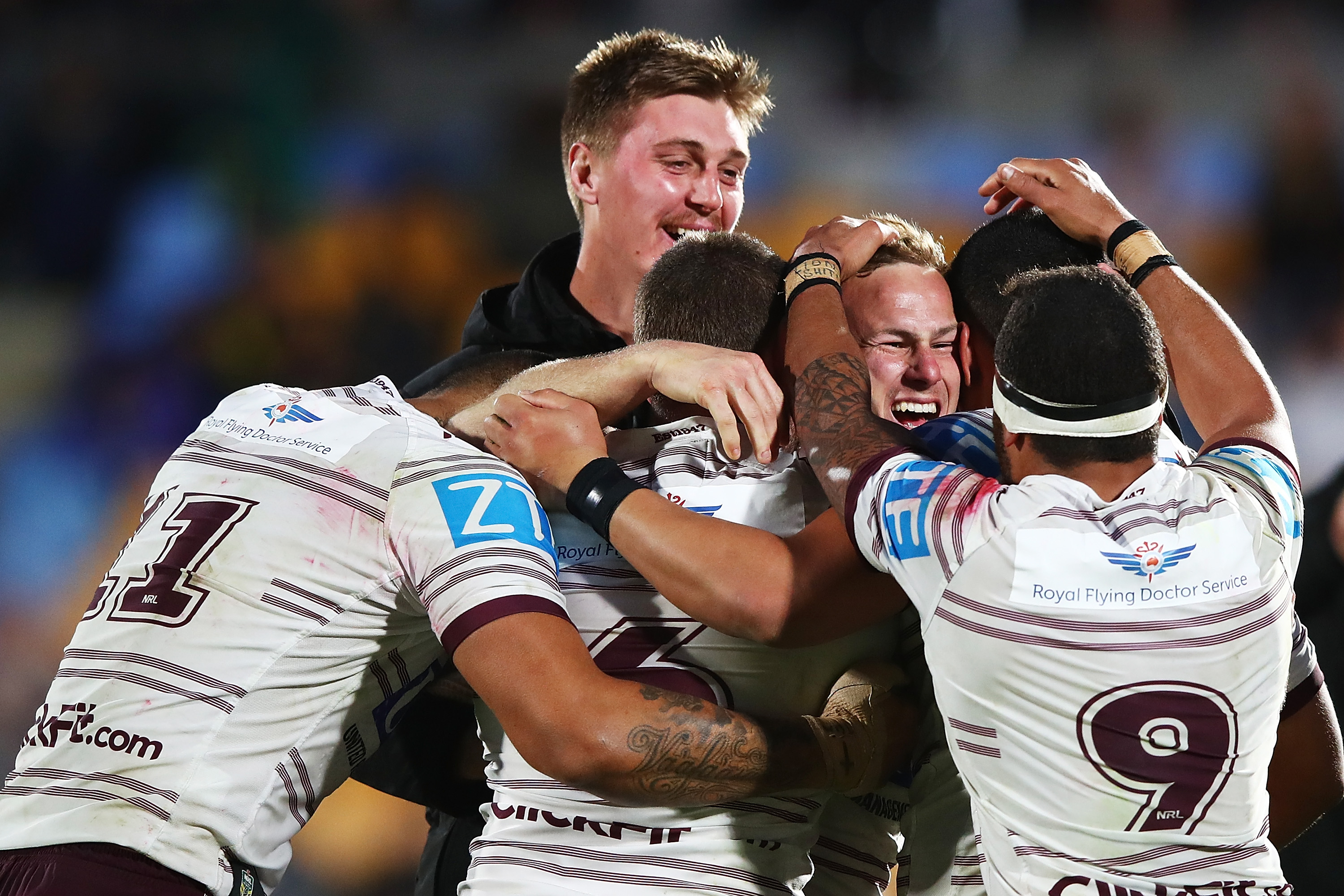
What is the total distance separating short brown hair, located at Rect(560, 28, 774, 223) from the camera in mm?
4906

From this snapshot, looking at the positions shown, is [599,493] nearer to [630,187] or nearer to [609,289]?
[609,289]

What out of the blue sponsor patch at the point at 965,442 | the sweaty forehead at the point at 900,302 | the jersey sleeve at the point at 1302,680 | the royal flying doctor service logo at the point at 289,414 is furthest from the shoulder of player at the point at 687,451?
the jersey sleeve at the point at 1302,680

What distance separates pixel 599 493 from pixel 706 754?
1.88 ft

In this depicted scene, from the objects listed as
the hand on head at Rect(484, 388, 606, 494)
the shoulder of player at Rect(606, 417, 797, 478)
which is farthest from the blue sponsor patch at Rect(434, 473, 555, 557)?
the shoulder of player at Rect(606, 417, 797, 478)

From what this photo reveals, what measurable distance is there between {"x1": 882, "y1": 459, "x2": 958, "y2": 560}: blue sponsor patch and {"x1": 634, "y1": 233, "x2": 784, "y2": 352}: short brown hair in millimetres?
651

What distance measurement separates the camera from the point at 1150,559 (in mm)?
2086

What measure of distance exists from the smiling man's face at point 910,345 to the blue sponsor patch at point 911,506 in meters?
0.90

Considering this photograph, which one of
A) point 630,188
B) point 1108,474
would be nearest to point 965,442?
point 1108,474

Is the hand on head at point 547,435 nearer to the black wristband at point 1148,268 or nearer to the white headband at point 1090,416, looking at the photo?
the white headband at point 1090,416

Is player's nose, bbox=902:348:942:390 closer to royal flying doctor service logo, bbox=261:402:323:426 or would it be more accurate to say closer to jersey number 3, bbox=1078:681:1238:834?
jersey number 3, bbox=1078:681:1238:834

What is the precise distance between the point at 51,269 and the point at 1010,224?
23.9 ft

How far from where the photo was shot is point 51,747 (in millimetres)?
2561

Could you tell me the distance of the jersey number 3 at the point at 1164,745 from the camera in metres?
2.09

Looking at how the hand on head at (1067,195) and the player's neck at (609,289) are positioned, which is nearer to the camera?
the hand on head at (1067,195)
